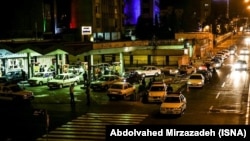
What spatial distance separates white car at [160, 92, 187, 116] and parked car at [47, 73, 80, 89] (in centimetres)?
1832

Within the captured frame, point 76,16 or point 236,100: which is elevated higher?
point 76,16

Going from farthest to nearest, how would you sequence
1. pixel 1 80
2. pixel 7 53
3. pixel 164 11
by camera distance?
pixel 164 11
pixel 7 53
pixel 1 80

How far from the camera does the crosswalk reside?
80.1 ft

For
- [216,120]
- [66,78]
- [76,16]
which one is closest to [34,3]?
[76,16]

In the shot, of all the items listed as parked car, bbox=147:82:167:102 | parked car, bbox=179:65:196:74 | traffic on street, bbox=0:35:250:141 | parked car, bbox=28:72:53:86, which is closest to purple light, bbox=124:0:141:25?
parked car, bbox=179:65:196:74

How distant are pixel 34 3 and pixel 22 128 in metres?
55.9

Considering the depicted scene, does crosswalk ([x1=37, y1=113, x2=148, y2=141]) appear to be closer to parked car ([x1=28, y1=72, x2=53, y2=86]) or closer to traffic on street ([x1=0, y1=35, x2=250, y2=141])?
traffic on street ([x1=0, y1=35, x2=250, y2=141])

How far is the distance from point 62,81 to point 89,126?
68.8 ft

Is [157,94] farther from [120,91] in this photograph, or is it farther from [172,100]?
[172,100]

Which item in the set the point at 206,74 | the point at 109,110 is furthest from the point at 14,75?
the point at 109,110

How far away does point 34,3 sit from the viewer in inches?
3164

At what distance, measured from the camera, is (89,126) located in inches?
1075

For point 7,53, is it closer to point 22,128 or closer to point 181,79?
point 181,79

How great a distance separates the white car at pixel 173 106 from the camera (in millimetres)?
30078
